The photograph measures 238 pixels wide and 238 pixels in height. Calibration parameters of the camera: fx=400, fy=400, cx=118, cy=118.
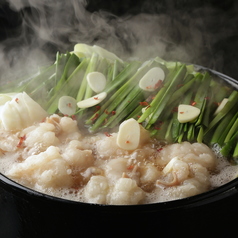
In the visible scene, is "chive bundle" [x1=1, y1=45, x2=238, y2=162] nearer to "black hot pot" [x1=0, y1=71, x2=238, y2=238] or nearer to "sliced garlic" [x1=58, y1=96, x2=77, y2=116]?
"sliced garlic" [x1=58, y1=96, x2=77, y2=116]

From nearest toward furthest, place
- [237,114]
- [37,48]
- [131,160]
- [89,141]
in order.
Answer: [131,160] < [89,141] < [237,114] < [37,48]

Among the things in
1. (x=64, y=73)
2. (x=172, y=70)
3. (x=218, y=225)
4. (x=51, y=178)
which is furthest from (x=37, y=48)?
(x=218, y=225)

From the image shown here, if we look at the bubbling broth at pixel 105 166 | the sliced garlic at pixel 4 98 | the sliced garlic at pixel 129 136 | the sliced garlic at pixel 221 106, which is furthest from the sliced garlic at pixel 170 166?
the sliced garlic at pixel 4 98

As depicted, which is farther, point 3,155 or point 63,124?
point 63,124

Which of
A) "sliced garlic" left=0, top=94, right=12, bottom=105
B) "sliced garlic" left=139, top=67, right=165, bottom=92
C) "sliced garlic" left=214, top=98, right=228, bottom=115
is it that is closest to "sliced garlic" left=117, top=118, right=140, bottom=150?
"sliced garlic" left=139, top=67, right=165, bottom=92

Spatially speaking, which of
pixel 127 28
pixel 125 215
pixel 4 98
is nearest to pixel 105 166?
pixel 125 215

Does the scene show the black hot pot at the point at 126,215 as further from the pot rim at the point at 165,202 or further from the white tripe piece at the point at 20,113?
the white tripe piece at the point at 20,113

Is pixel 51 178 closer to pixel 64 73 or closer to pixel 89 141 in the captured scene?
pixel 89 141
